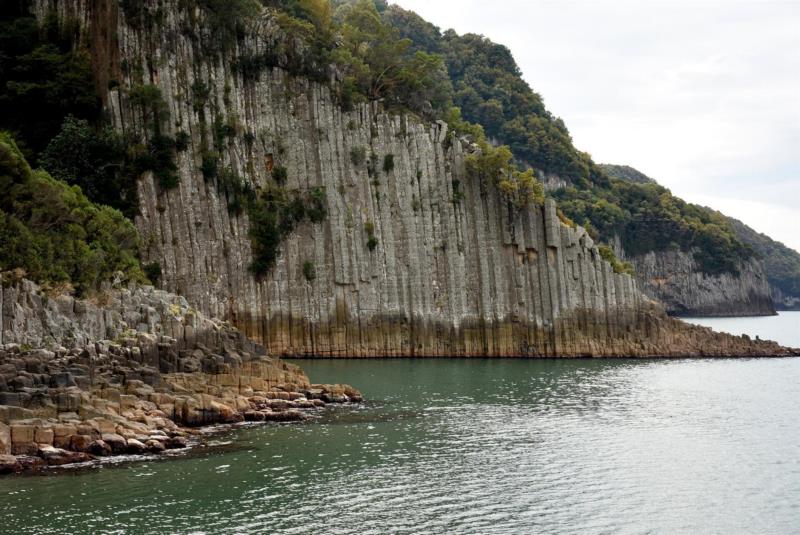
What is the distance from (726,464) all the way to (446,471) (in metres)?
11.6

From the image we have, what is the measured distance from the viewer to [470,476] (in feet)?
115

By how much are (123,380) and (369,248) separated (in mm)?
41530

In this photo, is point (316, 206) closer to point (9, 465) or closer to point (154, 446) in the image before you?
point (154, 446)

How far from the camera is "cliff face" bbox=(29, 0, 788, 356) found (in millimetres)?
78562

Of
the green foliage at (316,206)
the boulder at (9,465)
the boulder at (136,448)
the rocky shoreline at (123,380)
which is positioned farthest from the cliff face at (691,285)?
the boulder at (9,465)

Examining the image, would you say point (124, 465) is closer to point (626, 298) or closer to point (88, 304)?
point (88, 304)

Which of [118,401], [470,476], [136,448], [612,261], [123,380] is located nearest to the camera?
[470,476]

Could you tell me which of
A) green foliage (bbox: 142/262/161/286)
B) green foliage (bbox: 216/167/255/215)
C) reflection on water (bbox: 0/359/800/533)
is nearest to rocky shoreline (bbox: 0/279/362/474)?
reflection on water (bbox: 0/359/800/533)

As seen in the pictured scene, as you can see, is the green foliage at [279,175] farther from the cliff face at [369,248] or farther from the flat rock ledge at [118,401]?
the flat rock ledge at [118,401]

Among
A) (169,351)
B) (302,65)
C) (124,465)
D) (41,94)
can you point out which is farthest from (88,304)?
(302,65)

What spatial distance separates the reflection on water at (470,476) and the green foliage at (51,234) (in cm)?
1364

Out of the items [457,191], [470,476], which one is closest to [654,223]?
[457,191]

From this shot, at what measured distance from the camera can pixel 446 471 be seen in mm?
35594

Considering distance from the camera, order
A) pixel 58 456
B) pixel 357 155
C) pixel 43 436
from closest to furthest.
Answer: pixel 58 456 → pixel 43 436 → pixel 357 155
